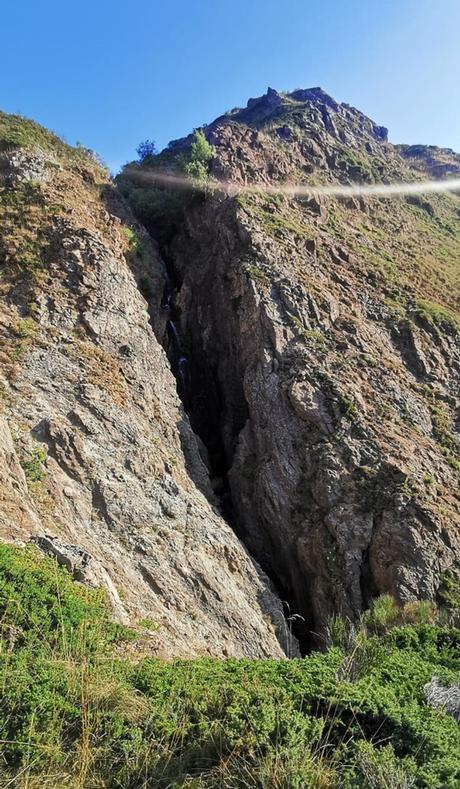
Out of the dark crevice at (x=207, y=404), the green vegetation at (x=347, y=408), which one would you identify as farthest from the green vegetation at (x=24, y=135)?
the green vegetation at (x=347, y=408)

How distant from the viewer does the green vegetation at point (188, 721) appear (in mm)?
4379

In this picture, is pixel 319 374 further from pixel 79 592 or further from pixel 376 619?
pixel 79 592

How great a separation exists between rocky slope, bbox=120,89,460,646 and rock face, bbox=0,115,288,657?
2624 mm

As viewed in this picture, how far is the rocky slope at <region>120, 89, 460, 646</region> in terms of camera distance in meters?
15.6

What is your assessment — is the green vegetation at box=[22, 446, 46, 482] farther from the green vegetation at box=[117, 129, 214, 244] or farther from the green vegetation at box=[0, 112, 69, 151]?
the green vegetation at box=[117, 129, 214, 244]

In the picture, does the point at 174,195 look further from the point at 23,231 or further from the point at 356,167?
the point at 356,167

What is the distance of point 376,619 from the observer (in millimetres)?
12445

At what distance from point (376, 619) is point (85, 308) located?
14203mm

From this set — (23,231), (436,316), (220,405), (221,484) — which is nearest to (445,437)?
(436,316)

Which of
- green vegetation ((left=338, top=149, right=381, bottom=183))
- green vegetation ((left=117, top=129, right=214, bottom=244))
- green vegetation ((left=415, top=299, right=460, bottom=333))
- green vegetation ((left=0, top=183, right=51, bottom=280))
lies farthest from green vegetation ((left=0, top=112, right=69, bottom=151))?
green vegetation ((left=338, top=149, right=381, bottom=183))

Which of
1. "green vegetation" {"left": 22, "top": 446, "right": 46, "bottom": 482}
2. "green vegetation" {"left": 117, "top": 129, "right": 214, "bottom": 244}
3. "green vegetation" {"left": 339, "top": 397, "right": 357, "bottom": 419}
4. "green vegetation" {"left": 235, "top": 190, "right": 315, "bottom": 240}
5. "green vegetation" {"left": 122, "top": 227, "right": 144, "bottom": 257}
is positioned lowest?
"green vegetation" {"left": 22, "top": 446, "right": 46, "bottom": 482}

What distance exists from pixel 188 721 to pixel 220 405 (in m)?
18.6

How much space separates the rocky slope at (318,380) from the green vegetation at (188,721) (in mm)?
5067

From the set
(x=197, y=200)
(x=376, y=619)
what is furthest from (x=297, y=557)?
(x=197, y=200)
